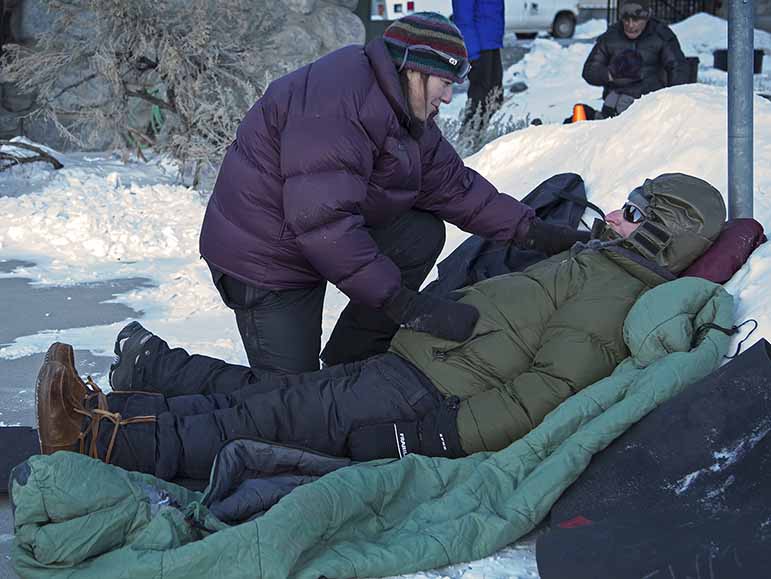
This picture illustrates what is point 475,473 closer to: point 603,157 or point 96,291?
point 603,157

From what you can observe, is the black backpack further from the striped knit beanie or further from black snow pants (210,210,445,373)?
the striped knit beanie

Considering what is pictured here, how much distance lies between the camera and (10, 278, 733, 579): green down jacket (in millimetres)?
2334

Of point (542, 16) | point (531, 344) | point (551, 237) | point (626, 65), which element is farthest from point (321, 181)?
point (542, 16)

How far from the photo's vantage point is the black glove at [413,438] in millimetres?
2975

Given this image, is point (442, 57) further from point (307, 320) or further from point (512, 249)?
point (512, 249)

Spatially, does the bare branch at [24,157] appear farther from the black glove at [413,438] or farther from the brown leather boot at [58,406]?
the black glove at [413,438]

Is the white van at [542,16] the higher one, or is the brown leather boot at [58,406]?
the brown leather boot at [58,406]

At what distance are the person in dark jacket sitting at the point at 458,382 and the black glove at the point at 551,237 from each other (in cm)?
39

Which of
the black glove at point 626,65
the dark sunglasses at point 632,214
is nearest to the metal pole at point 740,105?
the dark sunglasses at point 632,214

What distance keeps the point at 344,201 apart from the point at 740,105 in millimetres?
1312

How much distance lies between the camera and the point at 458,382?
3088 mm

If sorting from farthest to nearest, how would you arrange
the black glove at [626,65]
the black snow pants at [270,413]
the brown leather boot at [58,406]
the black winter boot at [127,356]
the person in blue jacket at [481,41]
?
the person in blue jacket at [481,41]
the black glove at [626,65]
the black winter boot at [127,356]
the black snow pants at [270,413]
the brown leather boot at [58,406]

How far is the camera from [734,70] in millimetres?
3438

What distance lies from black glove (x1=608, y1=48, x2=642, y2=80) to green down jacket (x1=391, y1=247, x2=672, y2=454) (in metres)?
5.20
